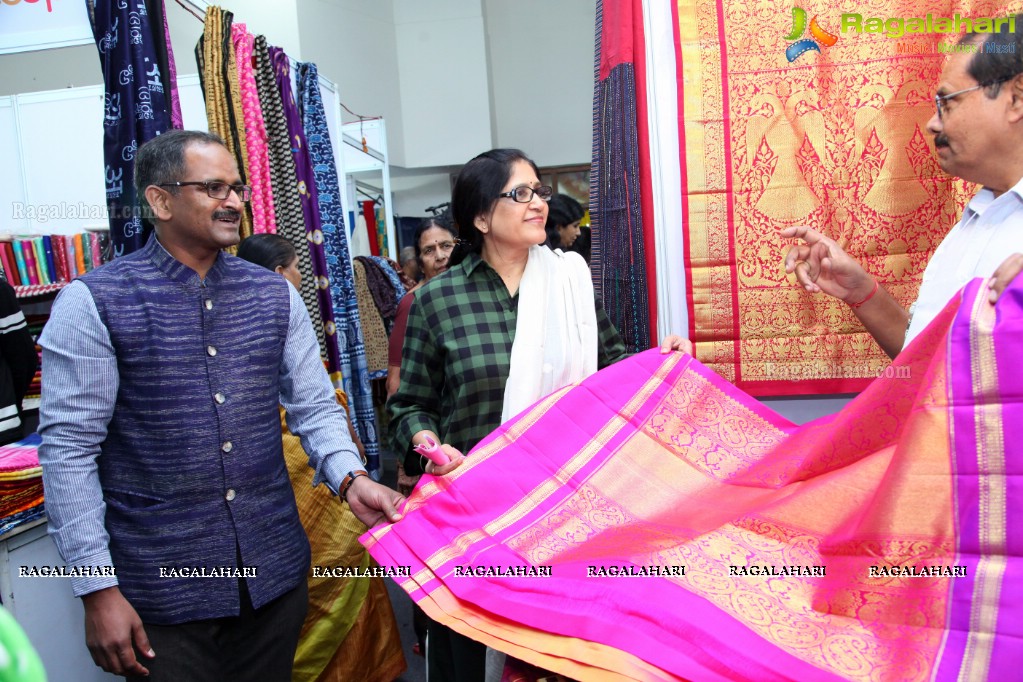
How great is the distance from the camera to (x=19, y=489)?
181 cm

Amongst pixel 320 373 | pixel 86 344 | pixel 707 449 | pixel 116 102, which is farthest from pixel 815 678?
pixel 116 102

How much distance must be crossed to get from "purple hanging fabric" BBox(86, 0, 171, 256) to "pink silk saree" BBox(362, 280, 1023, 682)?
130cm

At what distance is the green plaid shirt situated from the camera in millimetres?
1871

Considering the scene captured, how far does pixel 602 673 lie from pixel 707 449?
76 cm

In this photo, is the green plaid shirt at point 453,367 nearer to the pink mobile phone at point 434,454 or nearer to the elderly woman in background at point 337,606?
the pink mobile phone at point 434,454

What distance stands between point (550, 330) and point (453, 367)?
27 cm

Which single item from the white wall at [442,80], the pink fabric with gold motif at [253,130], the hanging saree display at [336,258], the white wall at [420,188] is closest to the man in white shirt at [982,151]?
the pink fabric with gold motif at [253,130]

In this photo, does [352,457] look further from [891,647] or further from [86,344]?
[891,647]

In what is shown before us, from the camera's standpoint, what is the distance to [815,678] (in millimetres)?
1054

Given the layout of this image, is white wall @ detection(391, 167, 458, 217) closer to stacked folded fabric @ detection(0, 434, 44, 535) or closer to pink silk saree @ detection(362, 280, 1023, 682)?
stacked folded fabric @ detection(0, 434, 44, 535)

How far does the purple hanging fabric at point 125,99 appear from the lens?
221 cm

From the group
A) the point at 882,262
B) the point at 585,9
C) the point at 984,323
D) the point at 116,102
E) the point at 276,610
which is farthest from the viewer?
the point at 585,9

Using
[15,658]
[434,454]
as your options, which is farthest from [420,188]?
[15,658]

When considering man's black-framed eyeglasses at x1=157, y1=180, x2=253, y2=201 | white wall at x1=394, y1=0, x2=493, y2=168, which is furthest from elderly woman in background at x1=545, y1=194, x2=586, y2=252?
white wall at x1=394, y1=0, x2=493, y2=168
